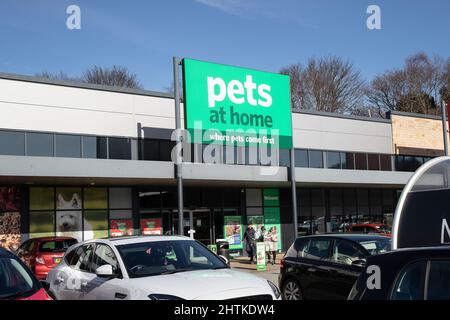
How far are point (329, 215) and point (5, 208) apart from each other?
16809 mm

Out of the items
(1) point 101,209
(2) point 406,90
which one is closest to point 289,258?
(1) point 101,209

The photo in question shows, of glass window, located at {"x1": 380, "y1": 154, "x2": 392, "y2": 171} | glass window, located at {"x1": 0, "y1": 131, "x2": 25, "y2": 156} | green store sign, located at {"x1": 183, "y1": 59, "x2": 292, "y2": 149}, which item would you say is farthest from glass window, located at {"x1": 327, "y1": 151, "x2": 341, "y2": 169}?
glass window, located at {"x1": 0, "y1": 131, "x2": 25, "y2": 156}

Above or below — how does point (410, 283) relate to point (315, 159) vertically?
below

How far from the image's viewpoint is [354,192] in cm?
3055

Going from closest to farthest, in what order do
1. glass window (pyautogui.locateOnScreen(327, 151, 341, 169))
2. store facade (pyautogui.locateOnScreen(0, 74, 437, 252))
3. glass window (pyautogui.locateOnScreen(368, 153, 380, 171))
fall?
store facade (pyautogui.locateOnScreen(0, 74, 437, 252)), glass window (pyautogui.locateOnScreen(327, 151, 341, 169)), glass window (pyautogui.locateOnScreen(368, 153, 380, 171))

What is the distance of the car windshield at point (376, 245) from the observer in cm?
998

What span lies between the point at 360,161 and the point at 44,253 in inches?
768

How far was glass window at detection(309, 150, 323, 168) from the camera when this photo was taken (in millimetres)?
27672

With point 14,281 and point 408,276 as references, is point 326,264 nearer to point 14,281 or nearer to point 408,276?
point 14,281

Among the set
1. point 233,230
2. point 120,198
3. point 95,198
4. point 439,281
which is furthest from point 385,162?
point 439,281

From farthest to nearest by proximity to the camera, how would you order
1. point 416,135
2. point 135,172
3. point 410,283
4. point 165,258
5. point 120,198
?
point 416,135
point 120,198
point 135,172
point 165,258
point 410,283

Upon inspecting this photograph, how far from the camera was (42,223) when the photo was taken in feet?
66.0

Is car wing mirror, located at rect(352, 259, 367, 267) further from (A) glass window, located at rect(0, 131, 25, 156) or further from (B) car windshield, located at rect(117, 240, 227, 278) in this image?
(A) glass window, located at rect(0, 131, 25, 156)

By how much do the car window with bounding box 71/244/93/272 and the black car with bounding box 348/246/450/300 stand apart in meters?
4.85
